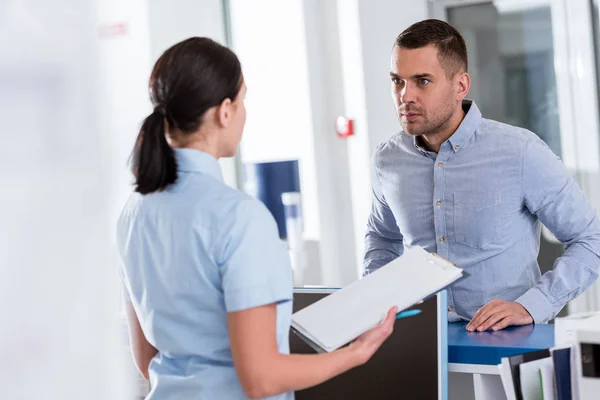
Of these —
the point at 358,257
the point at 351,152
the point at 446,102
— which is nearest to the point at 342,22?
the point at 351,152

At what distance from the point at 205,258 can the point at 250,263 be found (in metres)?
0.08

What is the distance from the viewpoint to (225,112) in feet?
4.28

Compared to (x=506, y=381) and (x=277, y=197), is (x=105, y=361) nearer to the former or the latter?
(x=506, y=381)

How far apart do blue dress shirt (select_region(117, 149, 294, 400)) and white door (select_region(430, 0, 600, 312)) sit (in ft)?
9.48

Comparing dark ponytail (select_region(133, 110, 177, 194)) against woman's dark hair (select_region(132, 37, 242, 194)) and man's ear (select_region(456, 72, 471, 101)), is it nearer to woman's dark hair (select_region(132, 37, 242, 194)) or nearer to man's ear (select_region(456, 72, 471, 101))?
woman's dark hair (select_region(132, 37, 242, 194))

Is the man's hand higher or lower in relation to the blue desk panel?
higher

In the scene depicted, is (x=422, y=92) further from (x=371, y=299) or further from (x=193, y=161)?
(x=193, y=161)

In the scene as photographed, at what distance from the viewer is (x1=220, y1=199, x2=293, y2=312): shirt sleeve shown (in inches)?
47.9

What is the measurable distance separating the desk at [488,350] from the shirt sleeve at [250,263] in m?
0.55

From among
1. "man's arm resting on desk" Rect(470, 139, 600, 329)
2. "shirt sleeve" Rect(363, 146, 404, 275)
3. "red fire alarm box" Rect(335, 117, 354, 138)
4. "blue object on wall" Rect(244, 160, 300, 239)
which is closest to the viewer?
"man's arm resting on desk" Rect(470, 139, 600, 329)

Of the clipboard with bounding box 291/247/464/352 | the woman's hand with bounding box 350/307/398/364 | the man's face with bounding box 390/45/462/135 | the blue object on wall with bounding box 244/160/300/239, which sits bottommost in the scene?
the woman's hand with bounding box 350/307/398/364

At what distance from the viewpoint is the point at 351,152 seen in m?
4.08

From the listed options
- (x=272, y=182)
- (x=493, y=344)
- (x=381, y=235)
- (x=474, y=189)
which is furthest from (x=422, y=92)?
(x=272, y=182)

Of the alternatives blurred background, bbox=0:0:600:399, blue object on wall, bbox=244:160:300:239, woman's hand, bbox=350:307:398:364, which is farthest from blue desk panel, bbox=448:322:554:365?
blue object on wall, bbox=244:160:300:239
